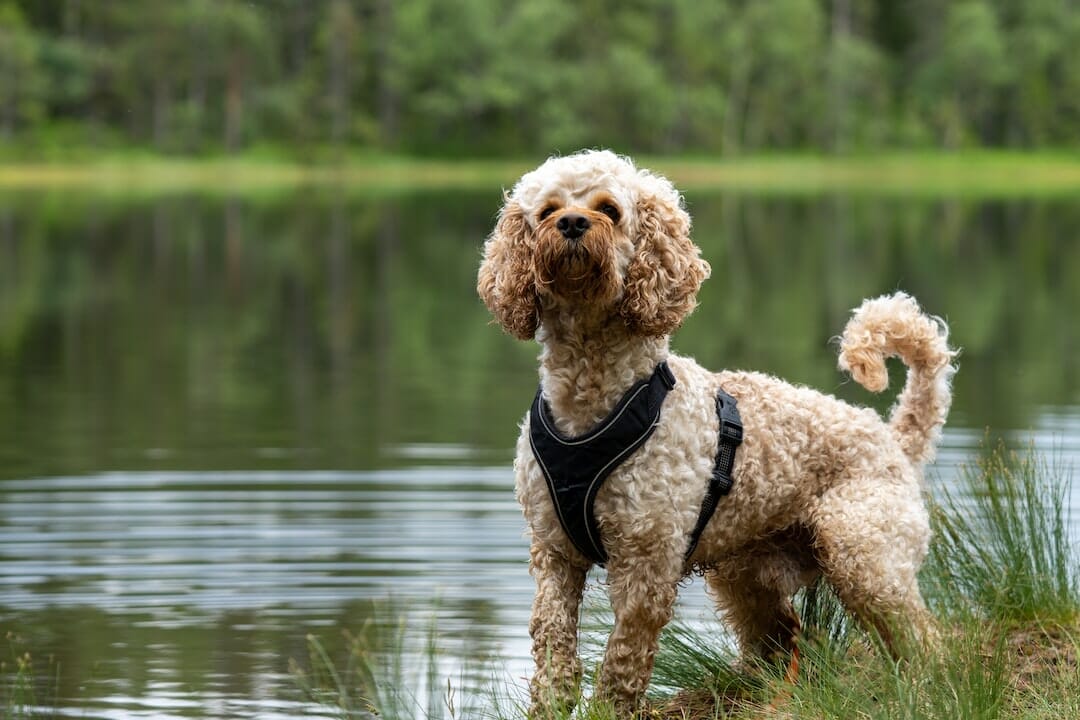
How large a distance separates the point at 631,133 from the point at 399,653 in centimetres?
6716

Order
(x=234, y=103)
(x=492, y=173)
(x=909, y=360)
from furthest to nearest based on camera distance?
(x=234, y=103)
(x=492, y=173)
(x=909, y=360)

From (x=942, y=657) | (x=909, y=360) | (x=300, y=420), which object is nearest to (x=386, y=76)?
(x=300, y=420)

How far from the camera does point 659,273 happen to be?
15.1 ft

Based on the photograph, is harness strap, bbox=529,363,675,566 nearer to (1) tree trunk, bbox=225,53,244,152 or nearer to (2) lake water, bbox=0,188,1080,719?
(2) lake water, bbox=0,188,1080,719

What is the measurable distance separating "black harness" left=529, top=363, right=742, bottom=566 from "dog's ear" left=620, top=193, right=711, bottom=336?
212 mm

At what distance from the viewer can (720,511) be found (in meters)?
4.92

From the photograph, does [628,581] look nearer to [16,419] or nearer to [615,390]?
[615,390]

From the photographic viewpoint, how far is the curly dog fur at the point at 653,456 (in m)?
4.55

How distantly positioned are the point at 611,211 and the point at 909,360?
1479 mm

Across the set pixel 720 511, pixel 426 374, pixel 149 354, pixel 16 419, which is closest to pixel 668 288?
pixel 720 511

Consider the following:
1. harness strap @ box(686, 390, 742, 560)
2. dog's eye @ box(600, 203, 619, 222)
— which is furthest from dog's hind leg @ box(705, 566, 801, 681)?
dog's eye @ box(600, 203, 619, 222)

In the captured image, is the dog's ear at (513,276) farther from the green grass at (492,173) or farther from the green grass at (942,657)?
the green grass at (492,173)

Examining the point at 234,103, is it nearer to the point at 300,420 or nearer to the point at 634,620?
the point at 300,420

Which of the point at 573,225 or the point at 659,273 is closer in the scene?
the point at 573,225
